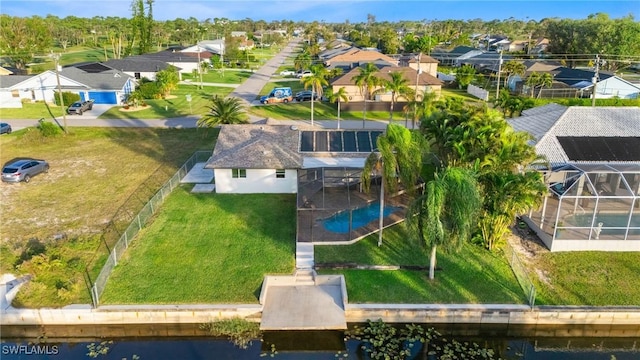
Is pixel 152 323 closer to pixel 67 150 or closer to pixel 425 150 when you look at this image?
pixel 425 150

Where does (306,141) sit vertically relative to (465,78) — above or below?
below

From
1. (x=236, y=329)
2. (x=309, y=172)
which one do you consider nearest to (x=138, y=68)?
(x=309, y=172)

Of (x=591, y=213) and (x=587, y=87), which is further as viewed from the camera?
(x=587, y=87)

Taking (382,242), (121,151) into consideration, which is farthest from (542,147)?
(121,151)

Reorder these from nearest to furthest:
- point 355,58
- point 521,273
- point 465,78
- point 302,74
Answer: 1. point 521,273
2. point 465,78
3. point 302,74
4. point 355,58

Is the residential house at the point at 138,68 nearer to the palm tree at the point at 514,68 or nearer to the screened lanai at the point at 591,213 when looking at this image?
the palm tree at the point at 514,68

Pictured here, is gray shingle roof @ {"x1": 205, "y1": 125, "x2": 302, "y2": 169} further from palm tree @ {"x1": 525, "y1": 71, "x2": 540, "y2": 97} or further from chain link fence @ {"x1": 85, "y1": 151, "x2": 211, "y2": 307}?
palm tree @ {"x1": 525, "y1": 71, "x2": 540, "y2": 97}

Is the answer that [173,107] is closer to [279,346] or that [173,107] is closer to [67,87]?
[67,87]

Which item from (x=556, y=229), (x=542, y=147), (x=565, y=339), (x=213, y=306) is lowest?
(x=565, y=339)
